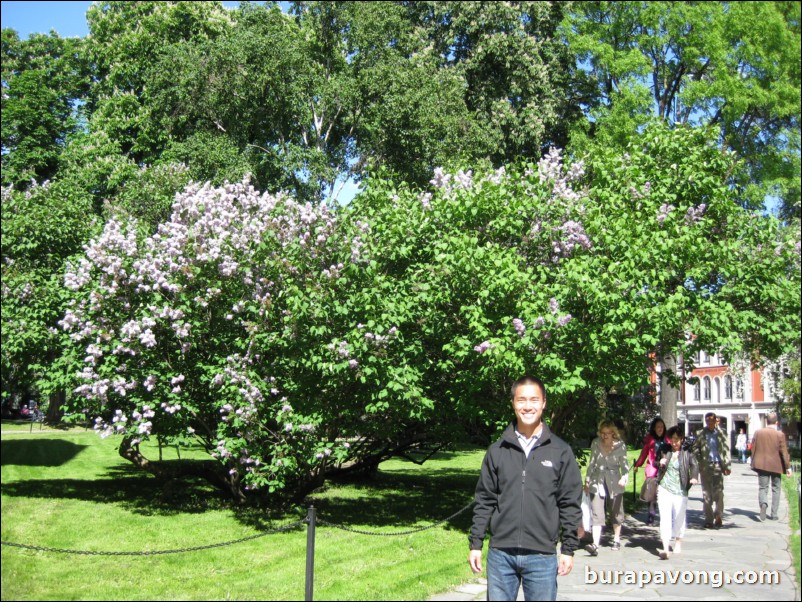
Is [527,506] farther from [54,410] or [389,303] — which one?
[54,410]

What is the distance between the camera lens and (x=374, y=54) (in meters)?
25.9

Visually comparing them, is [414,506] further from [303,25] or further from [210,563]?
[303,25]

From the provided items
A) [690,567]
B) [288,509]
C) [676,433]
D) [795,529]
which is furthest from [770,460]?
[288,509]

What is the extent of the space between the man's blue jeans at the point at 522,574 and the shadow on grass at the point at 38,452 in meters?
6.66

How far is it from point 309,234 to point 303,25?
17.4m

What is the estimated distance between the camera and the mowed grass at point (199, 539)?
8.61 metres

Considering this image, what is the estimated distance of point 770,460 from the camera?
13406mm

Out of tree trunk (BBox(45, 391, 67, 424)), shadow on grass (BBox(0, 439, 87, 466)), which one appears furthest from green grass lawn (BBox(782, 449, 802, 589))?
tree trunk (BBox(45, 391, 67, 424))

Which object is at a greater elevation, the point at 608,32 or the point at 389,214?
the point at 608,32

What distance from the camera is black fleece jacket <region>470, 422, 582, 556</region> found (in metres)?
4.94

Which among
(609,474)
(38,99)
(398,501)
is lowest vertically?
(398,501)

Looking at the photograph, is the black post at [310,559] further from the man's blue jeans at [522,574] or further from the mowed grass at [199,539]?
the man's blue jeans at [522,574]

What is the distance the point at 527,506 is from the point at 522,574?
1.35ft

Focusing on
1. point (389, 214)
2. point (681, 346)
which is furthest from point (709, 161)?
point (389, 214)
